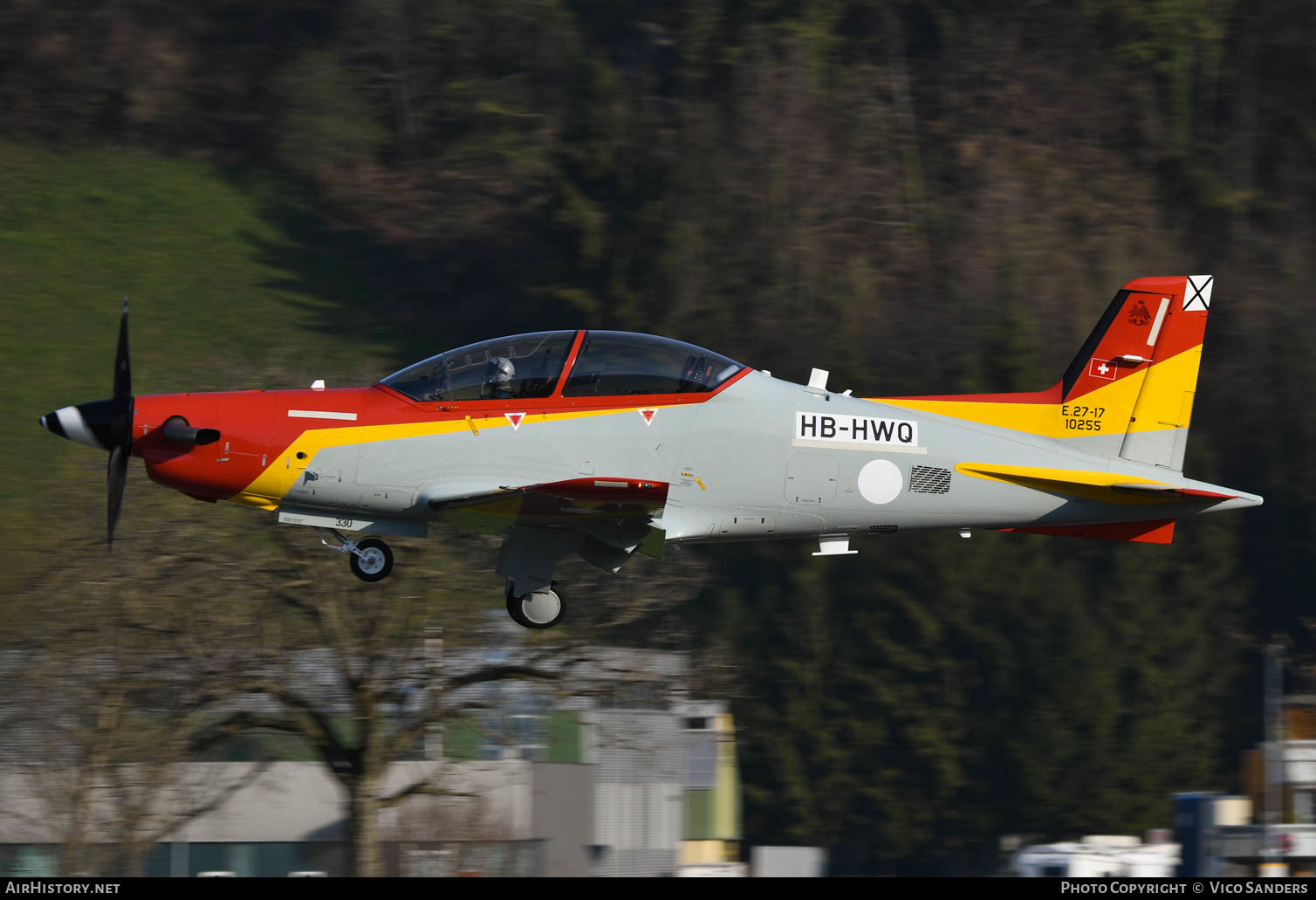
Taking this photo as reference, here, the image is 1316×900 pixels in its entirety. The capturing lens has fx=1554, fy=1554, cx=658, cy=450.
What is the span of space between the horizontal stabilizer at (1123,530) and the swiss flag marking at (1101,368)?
1505mm

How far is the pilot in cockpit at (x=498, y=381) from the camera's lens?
14.0m

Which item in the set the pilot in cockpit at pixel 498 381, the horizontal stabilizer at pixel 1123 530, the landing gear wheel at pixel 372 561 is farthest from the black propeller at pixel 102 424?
the horizontal stabilizer at pixel 1123 530

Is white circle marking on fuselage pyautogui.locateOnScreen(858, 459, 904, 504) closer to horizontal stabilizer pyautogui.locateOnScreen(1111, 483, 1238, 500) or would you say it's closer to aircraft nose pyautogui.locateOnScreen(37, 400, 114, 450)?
horizontal stabilizer pyautogui.locateOnScreen(1111, 483, 1238, 500)

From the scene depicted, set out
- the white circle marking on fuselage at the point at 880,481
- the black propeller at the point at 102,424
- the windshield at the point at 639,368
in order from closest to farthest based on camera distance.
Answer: the black propeller at the point at 102,424 < the windshield at the point at 639,368 < the white circle marking on fuselage at the point at 880,481

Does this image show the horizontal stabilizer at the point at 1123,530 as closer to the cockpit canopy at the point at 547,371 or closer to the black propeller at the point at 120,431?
the cockpit canopy at the point at 547,371

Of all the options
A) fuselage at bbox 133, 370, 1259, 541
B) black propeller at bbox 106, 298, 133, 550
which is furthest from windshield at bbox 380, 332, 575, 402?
black propeller at bbox 106, 298, 133, 550

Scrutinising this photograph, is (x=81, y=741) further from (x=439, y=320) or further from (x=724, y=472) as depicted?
(x=439, y=320)

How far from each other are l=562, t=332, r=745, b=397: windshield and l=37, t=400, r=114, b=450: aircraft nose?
401 cm

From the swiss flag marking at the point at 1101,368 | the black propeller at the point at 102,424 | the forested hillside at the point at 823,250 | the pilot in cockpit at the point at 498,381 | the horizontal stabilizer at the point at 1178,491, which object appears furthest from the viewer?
the forested hillside at the point at 823,250

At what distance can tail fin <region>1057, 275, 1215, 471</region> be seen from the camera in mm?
15602

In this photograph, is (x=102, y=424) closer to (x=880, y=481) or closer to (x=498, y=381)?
(x=498, y=381)

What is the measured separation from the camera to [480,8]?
59844 millimetres

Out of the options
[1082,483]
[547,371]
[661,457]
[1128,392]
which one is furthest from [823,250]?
[547,371]
